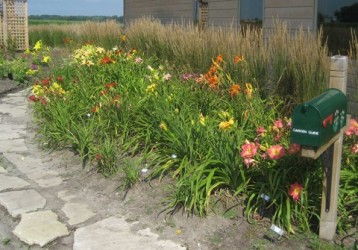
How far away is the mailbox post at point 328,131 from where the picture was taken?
251cm

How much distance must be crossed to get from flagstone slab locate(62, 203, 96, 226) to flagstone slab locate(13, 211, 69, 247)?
9cm

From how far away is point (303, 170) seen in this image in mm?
3170

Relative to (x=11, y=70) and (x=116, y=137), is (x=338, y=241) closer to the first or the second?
(x=116, y=137)

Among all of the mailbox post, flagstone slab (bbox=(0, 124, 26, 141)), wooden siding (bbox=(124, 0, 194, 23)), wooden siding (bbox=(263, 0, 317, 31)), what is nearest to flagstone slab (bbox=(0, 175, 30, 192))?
flagstone slab (bbox=(0, 124, 26, 141))

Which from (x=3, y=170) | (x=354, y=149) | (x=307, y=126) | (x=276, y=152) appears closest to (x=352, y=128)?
(x=354, y=149)

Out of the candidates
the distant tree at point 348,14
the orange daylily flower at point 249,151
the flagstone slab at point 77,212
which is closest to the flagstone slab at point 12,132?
the flagstone slab at point 77,212

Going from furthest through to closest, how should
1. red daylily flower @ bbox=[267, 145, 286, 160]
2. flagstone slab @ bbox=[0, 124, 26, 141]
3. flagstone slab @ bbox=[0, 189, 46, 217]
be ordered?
flagstone slab @ bbox=[0, 124, 26, 141] → flagstone slab @ bbox=[0, 189, 46, 217] → red daylily flower @ bbox=[267, 145, 286, 160]

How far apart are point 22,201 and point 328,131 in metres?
2.34

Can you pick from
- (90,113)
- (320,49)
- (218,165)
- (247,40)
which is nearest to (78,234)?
(218,165)

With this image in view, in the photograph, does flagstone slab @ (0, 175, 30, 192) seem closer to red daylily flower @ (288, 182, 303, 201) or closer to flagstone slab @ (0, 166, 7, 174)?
flagstone slab @ (0, 166, 7, 174)

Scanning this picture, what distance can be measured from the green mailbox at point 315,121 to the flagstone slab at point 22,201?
80.3 inches

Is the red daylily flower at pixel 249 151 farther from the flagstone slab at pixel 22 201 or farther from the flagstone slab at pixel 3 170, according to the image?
the flagstone slab at pixel 3 170

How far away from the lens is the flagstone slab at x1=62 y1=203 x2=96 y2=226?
3.40m

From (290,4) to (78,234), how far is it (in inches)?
186
